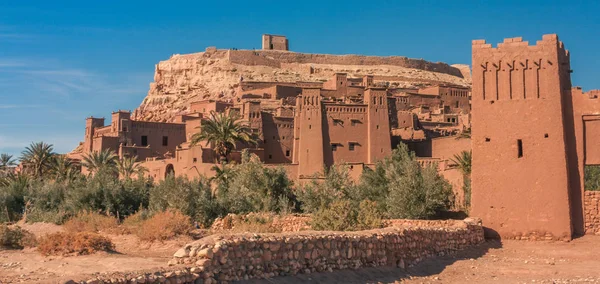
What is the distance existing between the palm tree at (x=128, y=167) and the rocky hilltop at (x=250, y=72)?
22.8m

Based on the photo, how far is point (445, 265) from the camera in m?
14.5

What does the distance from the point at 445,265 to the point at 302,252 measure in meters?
4.71

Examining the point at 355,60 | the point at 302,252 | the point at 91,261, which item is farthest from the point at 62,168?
the point at 355,60

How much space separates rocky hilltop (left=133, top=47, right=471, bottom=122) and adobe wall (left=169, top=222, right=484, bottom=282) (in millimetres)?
51928

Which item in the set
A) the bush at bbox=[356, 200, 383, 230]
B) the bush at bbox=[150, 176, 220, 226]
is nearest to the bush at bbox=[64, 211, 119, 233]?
the bush at bbox=[150, 176, 220, 226]

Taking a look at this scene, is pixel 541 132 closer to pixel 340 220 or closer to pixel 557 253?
pixel 557 253

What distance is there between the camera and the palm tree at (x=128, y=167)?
39750 mm

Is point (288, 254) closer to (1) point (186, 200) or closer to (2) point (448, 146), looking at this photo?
(1) point (186, 200)

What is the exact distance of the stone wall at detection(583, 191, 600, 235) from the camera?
1766 cm

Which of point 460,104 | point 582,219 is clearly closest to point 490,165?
point 582,219

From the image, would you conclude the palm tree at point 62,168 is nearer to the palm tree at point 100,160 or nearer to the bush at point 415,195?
the palm tree at point 100,160

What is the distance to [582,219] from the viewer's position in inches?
698

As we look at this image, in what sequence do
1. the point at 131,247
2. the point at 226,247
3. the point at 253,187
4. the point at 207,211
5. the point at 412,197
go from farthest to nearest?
the point at 253,187 → the point at 207,211 → the point at 412,197 → the point at 131,247 → the point at 226,247

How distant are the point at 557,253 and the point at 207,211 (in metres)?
12.6
